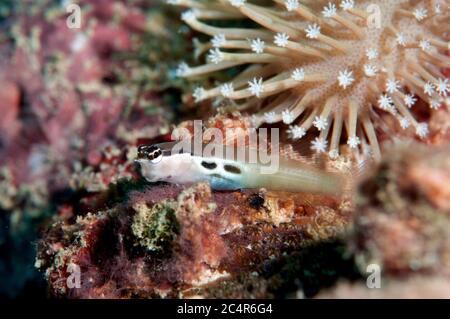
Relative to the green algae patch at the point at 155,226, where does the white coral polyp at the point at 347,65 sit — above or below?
above

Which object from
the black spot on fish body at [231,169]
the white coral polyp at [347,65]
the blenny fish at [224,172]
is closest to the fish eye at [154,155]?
the blenny fish at [224,172]

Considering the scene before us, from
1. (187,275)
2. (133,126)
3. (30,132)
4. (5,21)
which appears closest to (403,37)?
(187,275)

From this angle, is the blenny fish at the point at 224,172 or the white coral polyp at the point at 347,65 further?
the white coral polyp at the point at 347,65

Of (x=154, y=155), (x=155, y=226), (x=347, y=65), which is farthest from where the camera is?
(x=347, y=65)

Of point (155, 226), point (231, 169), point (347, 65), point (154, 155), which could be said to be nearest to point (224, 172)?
point (231, 169)

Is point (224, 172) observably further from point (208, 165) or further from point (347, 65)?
point (347, 65)

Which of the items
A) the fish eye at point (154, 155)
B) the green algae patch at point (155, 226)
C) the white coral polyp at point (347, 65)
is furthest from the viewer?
the white coral polyp at point (347, 65)

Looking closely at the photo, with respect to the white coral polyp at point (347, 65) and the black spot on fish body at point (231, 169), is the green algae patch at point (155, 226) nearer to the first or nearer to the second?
the black spot on fish body at point (231, 169)

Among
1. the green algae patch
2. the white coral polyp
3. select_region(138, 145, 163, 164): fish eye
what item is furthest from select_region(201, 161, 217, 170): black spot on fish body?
the white coral polyp

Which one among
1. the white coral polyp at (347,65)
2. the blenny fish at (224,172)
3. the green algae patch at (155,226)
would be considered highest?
the white coral polyp at (347,65)
